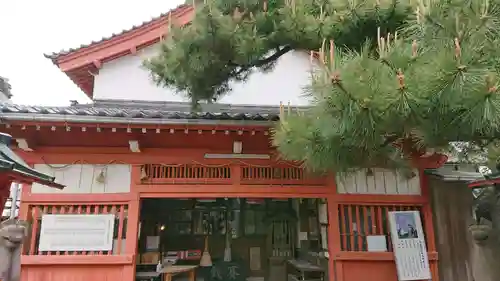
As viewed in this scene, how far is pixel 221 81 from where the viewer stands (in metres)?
4.89

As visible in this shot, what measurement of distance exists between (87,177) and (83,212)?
52 centimetres

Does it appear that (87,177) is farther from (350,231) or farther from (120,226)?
(350,231)

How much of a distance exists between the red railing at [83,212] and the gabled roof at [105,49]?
363 centimetres

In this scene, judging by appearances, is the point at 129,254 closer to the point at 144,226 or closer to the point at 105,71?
the point at 144,226

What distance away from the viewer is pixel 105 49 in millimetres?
8078

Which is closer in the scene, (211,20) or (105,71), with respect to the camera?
(211,20)

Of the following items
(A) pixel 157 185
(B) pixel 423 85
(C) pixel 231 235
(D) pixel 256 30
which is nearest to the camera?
(B) pixel 423 85

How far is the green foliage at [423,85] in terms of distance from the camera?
97.3 inches

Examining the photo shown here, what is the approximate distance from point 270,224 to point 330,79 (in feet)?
25.8

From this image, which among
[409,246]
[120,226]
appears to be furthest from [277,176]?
[120,226]

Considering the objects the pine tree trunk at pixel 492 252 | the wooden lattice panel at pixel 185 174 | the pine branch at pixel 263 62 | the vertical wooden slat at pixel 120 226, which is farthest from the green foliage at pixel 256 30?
the pine tree trunk at pixel 492 252

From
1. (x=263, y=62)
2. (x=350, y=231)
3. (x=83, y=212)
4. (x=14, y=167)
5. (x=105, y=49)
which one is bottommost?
(x=350, y=231)

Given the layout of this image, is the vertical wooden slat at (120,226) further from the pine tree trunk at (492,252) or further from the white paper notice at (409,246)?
the pine tree trunk at (492,252)

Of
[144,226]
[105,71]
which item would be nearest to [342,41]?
[105,71]
